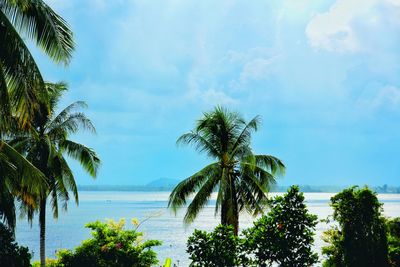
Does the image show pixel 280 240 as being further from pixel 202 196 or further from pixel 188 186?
pixel 188 186

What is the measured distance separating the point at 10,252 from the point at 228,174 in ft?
26.1

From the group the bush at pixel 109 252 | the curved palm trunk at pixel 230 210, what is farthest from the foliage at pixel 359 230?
the bush at pixel 109 252

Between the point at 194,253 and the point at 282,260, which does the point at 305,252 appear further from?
the point at 194,253

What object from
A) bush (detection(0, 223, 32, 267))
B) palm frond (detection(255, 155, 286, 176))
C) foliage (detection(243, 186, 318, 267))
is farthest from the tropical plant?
foliage (detection(243, 186, 318, 267))

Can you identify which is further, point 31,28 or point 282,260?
point 282,260

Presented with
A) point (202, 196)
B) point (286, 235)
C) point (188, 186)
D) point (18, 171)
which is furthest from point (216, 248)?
point (188, 186)

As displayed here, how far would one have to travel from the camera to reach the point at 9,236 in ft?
57.0

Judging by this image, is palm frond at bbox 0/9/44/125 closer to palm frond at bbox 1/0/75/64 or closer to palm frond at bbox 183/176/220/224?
palm frond at bbox 1/0/75/64

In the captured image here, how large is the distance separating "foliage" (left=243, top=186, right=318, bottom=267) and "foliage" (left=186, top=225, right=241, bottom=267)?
2.07 ft

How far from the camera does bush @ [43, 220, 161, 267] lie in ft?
63.6

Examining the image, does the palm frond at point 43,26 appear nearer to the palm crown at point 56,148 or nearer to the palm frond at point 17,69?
the palm frond at point 17,69

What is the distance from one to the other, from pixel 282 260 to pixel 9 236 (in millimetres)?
8792

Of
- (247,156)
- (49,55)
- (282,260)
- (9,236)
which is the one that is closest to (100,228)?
(9,236)

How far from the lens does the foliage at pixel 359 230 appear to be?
43.5 feet
